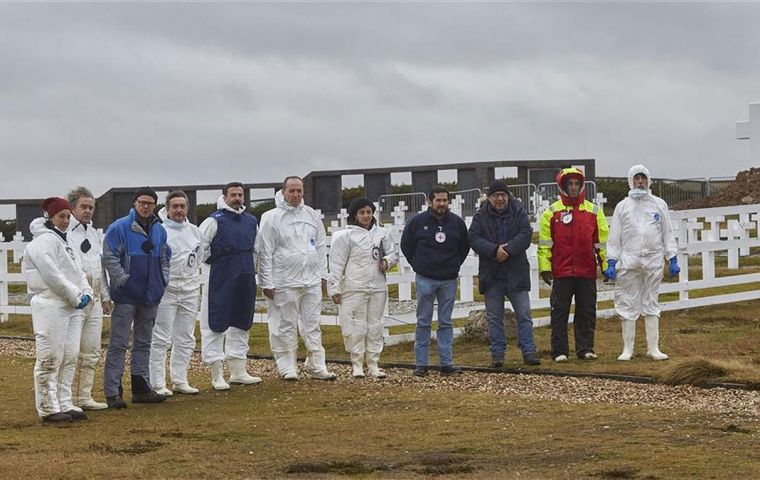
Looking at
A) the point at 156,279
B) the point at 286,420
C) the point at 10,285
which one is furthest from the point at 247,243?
the point at 10,285

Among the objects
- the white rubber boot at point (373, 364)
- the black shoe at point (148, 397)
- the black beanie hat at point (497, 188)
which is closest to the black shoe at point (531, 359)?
the white rubber boot at point (373, 364)

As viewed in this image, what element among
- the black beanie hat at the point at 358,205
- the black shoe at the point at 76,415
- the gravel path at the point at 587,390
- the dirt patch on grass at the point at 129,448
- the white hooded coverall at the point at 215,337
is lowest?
the gravel path at the point at 587,390

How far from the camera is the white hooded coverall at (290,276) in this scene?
12.7m

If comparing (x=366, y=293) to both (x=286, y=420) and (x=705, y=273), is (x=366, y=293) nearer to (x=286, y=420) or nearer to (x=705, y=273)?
(x=286, y=420)

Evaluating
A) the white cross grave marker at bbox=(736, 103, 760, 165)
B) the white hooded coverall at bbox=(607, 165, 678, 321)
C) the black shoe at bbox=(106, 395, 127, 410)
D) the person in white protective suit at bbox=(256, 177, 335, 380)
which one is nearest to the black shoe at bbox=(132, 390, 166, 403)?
the black shoe at bbox=(106, 395, 127, 410)

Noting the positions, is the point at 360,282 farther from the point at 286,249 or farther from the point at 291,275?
the point at 286,249

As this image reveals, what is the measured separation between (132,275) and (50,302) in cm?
107

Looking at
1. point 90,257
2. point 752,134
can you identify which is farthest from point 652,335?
point 752,134

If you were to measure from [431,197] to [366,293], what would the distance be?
1.20 meters

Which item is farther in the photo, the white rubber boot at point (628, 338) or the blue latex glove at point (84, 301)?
the white rubber boot at point (628, 338)

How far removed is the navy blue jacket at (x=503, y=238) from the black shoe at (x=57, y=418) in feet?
15.5

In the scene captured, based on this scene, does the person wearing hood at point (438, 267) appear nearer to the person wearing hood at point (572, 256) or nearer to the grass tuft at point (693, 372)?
the person wearing hood at point (572, 256)

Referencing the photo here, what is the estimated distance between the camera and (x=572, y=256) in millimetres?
13297

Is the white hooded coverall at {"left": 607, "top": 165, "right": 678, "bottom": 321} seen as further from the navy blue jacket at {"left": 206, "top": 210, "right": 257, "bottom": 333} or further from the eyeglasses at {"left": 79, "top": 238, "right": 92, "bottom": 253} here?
the eyeglasses at {"left": 79, "top": 238, "right": 92, "bottom": 253}
